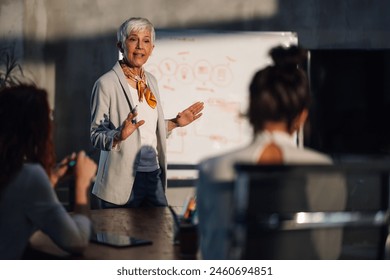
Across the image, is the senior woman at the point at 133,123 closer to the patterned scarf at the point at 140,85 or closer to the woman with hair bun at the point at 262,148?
the patterned scarf at the point at 140,85

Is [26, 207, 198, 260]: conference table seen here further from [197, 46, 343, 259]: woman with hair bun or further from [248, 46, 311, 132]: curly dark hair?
[248, 46, 311, 132]: curly dark hair

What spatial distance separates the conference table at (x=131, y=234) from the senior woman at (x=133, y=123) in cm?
18

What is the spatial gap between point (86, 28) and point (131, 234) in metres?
3.53

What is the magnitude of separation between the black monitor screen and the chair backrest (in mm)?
3930

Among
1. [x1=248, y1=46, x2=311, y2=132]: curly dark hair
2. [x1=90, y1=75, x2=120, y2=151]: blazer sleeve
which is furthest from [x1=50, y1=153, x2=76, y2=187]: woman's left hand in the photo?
[x1=90, y1=75, x2=120, y2=151]: blazer sleeve

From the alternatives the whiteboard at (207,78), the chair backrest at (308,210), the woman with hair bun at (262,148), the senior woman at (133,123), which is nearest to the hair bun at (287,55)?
the woman with hair bun at (262,148)

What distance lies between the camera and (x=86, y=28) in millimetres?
5426

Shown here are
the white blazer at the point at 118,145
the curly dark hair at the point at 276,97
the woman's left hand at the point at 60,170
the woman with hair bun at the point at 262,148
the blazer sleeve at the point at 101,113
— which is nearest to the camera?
the woman with hair bun at the point at 262,148

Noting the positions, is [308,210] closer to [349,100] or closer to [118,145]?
[118,145]

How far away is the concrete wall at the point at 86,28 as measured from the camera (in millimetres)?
5371

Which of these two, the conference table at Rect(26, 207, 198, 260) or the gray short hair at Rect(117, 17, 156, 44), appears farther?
the gray short hair at Rect(117, 17, 156, 44)

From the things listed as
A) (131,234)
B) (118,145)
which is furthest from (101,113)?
(131,234)

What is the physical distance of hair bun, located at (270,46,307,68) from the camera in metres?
1.81

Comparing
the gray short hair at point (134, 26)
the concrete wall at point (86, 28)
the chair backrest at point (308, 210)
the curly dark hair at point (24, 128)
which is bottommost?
the chair backrest at point (308, 210)
